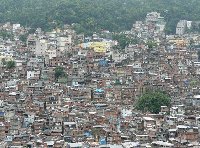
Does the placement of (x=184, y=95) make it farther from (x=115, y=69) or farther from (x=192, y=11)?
(x=192, y=11)

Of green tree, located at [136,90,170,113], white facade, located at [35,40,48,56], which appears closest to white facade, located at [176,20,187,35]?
white facade, located at [35,40,48,56]

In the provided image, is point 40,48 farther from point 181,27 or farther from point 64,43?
point 181,27

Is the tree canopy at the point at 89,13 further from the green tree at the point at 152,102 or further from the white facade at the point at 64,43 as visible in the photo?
the green tree at the point at 152,102

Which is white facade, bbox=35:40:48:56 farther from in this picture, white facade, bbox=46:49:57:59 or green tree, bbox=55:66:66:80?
green tree, bbox=55:66:66:80

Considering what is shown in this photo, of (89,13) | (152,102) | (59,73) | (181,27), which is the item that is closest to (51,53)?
(59,73)

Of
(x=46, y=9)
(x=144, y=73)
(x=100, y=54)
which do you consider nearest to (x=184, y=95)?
(x=144, y=73)

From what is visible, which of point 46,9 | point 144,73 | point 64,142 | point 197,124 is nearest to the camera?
point 64,142
